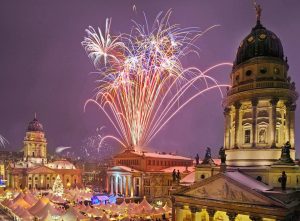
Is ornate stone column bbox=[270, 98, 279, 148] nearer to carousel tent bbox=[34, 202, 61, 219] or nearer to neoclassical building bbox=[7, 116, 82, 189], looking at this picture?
carousel tent bbox=[34, 202, 61, 219]

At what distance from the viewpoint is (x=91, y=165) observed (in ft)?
505

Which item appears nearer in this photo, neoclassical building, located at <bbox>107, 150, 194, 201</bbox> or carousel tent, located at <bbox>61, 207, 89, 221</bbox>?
carousel tent, located at <bbox>61, 207, 89, 221</bbox>

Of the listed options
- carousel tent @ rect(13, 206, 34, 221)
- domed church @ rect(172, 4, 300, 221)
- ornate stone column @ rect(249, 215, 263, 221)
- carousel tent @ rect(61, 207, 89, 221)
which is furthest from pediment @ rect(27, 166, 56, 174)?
ornate stone column @ rect(249, 215, 263, 221)

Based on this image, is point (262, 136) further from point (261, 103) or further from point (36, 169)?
point (36, 169)

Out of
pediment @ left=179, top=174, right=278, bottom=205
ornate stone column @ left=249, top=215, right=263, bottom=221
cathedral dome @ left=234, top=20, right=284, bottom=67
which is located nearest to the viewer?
ornate stone column @ left=249, top=215, right=263, bottom=221

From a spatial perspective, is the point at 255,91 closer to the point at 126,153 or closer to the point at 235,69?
the point at 235,69

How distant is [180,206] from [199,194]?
331 centimetres

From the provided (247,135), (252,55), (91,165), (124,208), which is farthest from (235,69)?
(91,165)

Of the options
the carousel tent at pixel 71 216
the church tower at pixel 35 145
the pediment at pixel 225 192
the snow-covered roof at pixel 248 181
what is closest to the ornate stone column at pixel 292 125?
the snow-covered roof at pixel 248 181

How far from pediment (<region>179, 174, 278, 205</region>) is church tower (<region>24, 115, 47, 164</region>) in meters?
91.5

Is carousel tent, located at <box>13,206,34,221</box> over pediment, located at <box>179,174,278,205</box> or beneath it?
beneath

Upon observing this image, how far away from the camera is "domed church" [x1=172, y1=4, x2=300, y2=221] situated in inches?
1193

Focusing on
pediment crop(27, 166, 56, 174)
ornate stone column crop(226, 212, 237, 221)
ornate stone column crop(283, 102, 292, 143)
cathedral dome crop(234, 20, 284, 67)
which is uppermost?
cathedral dome crop(234, 20, 284, 67)

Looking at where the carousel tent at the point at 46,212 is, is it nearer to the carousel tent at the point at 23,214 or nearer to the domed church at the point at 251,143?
the carousel tent at the point at 23,214
